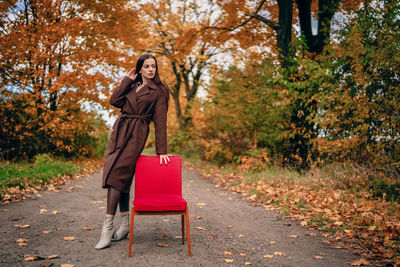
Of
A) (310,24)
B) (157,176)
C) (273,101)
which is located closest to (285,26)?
(310,24)

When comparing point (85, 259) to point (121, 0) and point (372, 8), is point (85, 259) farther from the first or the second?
point (121, 0)

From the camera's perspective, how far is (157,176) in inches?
139

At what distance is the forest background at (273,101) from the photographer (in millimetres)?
5520

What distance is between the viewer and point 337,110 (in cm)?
666

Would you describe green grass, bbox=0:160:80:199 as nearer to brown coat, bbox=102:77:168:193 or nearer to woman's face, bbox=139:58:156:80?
brown coat, bbox=102:77:168:193

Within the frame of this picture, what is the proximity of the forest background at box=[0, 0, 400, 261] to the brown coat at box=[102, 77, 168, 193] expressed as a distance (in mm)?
2809

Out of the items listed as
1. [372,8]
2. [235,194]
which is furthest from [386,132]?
[235,194]

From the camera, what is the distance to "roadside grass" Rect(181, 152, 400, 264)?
3921mm

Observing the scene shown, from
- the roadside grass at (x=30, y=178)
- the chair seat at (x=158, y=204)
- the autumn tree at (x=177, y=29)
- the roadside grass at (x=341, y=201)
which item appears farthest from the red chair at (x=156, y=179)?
the autumn tree at (x=177, y=29)

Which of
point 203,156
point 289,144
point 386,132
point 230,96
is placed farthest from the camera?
point 203,156

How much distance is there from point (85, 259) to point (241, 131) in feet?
25.9

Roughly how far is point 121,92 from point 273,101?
612 centimetres

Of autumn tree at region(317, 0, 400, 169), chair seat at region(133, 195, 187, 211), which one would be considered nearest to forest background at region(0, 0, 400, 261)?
autumn tree at region(317, 0, 400, 169)

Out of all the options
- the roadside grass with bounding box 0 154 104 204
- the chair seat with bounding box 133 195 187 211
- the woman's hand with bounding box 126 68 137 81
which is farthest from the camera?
the roadside grass with bounding box 0 154 104 204
